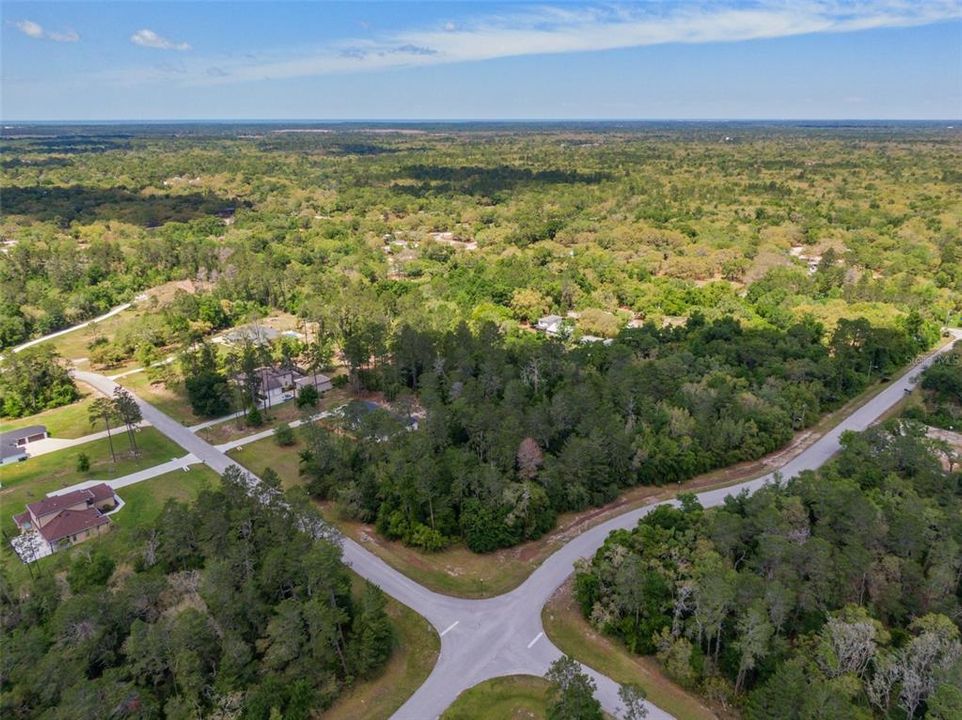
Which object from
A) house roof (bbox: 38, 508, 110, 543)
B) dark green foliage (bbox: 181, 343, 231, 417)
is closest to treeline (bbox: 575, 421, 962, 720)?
house roof (bbox: 38, 508, 110, 543)

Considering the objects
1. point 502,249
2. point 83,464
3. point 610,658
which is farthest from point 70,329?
point 610,658

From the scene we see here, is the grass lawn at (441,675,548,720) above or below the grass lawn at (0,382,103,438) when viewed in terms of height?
below

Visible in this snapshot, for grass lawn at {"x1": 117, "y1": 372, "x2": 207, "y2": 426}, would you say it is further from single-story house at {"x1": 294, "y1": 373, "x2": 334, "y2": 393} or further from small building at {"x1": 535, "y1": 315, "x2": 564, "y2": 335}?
small building at {"x1": 535, "y1": 315, "x2": 564, "y2": 335}

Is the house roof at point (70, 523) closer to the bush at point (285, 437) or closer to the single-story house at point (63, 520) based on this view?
the single-story house at point (63, 520)

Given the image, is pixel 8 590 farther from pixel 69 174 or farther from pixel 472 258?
pixel 69 174

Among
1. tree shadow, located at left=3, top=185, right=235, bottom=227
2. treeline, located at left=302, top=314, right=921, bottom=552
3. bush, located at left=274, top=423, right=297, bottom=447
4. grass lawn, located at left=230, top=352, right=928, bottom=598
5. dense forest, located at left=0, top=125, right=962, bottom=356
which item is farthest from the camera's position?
tree shadow, located at left=3, top=185, right=235, bottom=227

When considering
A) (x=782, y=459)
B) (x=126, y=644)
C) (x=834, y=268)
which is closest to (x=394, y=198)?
(x=834, y=268)

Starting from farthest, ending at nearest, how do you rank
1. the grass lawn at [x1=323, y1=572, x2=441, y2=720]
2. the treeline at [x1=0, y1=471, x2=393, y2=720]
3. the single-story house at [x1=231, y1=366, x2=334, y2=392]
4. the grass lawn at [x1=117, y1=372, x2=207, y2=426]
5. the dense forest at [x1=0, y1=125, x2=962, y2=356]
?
the dense forest at [x1=0, y1=125, x2=962, y2=356] < the single-story house at [x1=231, y1=366, x2=334, y2=392] < the grass lawn at [x1=117, y1=372, x2=207, y2=426] < the grass lawn at [x1=323, y1=572, x2=441, y2=720] < the treeline at [x1=0, y1=471, x2=393, y2=720]
